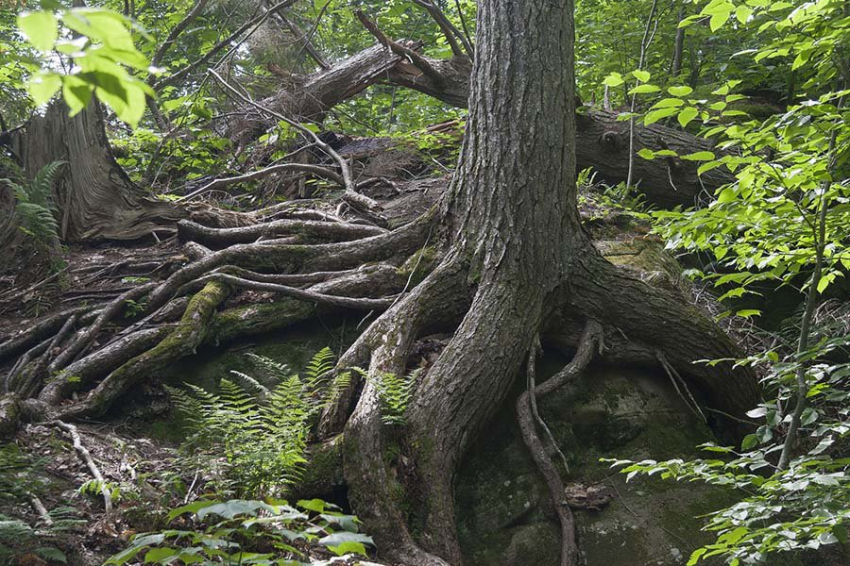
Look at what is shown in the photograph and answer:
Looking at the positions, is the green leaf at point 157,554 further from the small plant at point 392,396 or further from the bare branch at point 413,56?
the bare branch at point 413,56

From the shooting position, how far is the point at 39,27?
1.14m

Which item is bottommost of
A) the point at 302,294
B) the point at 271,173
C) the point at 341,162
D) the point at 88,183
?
the point at 302,294

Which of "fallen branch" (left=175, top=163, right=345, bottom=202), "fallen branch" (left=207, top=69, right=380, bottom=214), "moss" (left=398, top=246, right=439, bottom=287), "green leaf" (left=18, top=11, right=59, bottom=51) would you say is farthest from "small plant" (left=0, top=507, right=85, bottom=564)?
"fallen branch" (left=175, top=163, right=345, bottom=202)

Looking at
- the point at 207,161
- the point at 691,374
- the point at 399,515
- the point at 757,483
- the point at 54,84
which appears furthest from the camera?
the point at 207,161

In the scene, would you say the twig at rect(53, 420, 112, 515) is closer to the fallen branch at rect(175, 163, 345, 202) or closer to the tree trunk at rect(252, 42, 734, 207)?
the fallen branch at rect(175, 163, 345, 202)

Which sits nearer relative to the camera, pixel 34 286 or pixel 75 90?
pixel 75 90

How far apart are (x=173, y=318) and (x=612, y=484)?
12.7 feet

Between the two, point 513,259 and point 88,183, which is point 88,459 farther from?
point 88,183

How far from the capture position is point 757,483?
2.86 m

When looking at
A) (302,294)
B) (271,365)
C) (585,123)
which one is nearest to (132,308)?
(302,294)

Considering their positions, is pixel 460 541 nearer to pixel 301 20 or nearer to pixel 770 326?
pixel 770 326

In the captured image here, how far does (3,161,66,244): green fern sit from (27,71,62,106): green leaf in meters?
5.58

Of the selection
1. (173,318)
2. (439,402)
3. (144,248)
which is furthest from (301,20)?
(439,402)

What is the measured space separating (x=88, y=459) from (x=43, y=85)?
3.33 m
